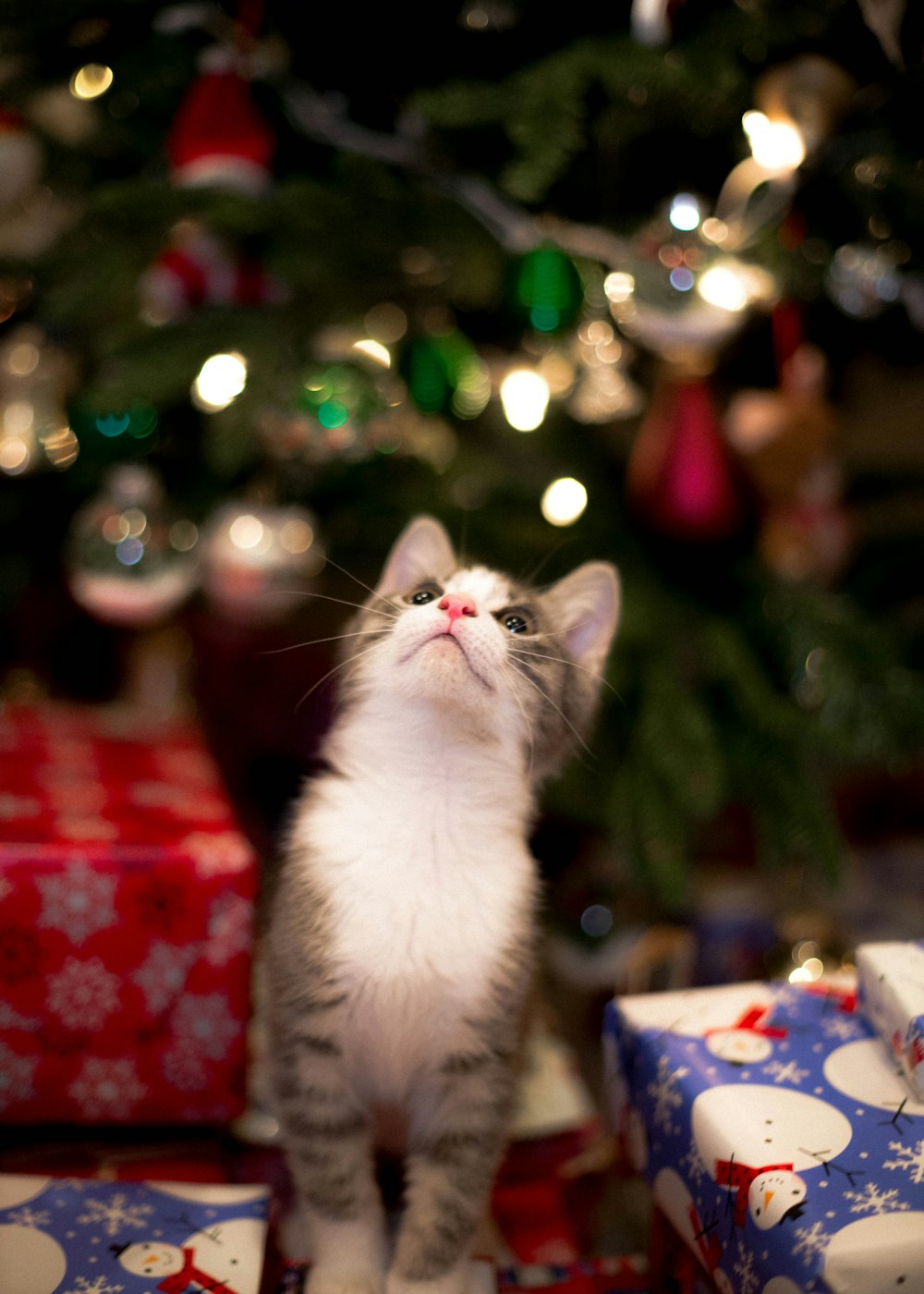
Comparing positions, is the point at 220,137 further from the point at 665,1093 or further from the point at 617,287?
the point at 665,1093

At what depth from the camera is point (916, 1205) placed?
1.67 ft

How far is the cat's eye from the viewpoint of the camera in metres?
0.68

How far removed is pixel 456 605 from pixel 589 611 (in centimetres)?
13

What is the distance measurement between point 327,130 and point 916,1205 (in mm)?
999

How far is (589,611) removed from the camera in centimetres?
71

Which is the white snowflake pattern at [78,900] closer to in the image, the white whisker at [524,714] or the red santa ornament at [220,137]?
the white whisker at [524,714]

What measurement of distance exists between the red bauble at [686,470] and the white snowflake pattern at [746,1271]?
2.33 feet

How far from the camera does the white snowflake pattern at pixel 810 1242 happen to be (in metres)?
0.48

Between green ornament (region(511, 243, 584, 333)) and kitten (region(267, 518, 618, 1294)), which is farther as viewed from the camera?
green ornament (region(511, 243, 584, 333))

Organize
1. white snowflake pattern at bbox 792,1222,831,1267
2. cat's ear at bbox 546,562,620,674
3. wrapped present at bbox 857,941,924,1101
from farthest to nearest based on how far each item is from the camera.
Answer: cat's ear at bbox 546,562,620,674 < wrapped present at bbox 857,941,924,1101 < white snowflake pattern at bbox 792,1222,831,1267

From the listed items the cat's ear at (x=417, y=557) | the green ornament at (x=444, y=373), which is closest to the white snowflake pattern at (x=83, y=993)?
the cat's ear at (x=417, y=557)

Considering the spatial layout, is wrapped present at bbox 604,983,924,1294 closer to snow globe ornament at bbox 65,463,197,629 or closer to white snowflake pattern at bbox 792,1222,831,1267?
white snowflake pattern at bbox 792,1222,831,1267

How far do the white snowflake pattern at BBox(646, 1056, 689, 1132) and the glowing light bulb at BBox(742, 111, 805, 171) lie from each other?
75 cm

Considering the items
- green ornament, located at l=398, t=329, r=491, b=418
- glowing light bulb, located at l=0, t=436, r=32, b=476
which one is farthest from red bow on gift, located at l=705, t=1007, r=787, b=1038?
glowing light bulb, located at l=0, t=436, r=32, b=476
